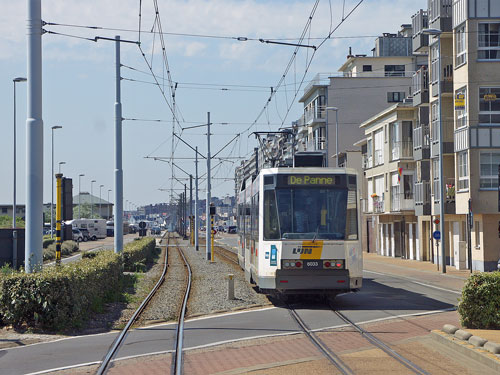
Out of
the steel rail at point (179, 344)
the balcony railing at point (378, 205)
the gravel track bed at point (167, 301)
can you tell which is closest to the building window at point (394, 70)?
the balcony railing at point (378, 205)

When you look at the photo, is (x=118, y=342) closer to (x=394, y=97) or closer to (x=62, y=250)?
(x=62, y=250)

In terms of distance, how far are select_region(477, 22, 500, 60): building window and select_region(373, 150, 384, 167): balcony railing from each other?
62.0ft

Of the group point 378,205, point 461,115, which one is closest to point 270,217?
point 461,115

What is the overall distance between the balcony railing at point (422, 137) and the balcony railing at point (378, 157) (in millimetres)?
8833

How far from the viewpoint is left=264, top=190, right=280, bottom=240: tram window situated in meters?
18.7

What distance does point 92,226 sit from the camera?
97.5 m

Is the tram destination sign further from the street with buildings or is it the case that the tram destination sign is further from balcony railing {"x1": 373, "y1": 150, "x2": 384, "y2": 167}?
balcony railing {"x1": 373, "y1": 150, "x2": 384, "y2": 167}

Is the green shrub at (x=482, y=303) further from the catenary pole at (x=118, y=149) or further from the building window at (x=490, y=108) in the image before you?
the building window at (x=490, y=108)

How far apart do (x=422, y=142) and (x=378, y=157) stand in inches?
438

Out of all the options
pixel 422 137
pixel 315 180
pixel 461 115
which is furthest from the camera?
pixel 422 137

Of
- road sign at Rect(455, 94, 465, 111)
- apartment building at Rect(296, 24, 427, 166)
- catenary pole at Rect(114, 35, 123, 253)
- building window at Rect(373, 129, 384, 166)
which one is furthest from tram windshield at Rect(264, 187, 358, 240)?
apartment building at Rect(296, 24, 427, 166)

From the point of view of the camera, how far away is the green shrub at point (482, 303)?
537 inches

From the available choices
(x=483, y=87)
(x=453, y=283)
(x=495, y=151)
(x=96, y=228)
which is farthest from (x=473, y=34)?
(x=96, y=228)

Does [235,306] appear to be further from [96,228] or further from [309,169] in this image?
[96,228]
